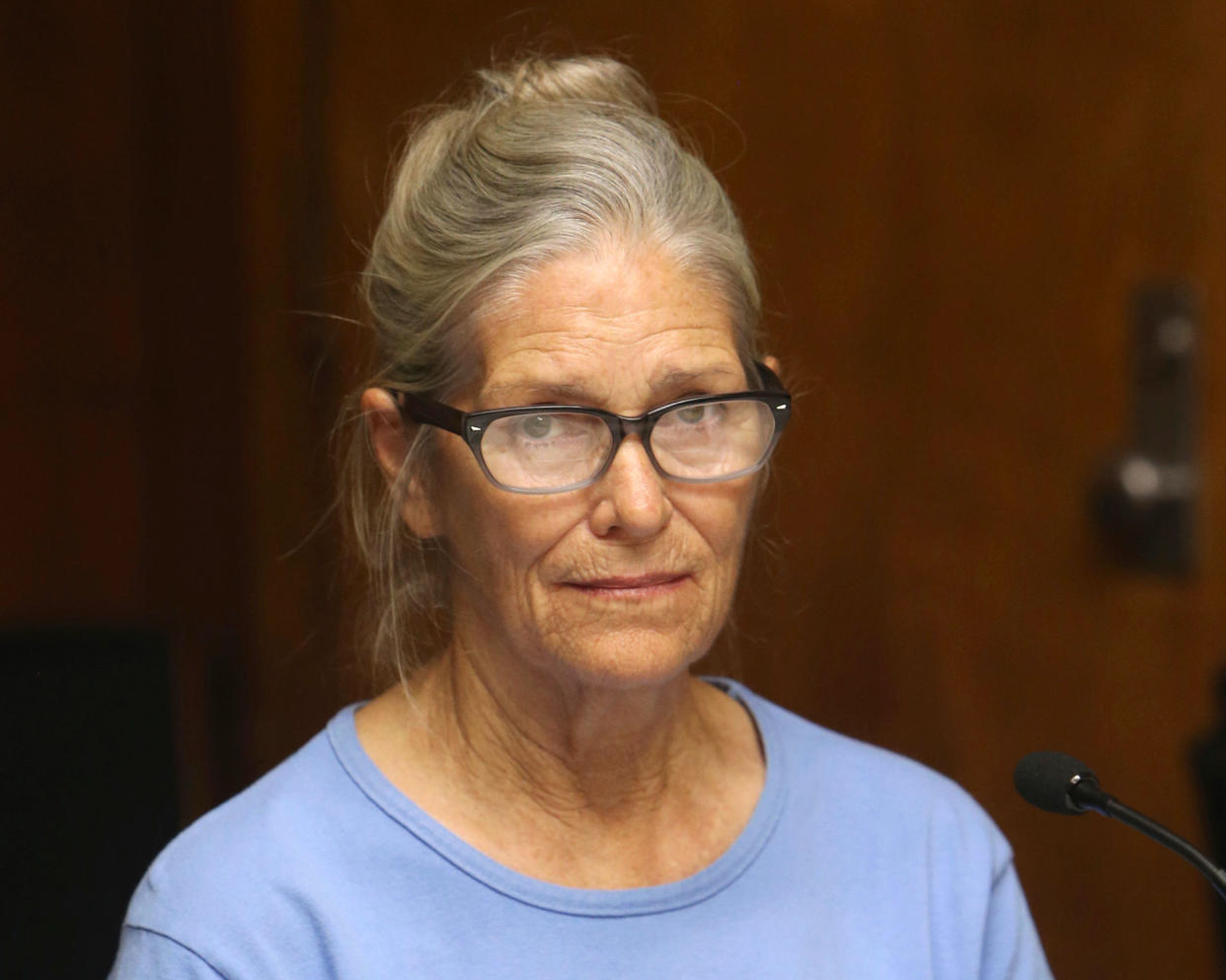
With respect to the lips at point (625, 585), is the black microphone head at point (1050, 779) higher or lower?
lower

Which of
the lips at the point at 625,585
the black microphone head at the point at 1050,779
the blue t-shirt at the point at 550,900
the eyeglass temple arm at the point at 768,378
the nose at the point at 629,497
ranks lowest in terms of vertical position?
the blue t-shirt at the point at 550,900

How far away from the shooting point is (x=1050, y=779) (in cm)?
105

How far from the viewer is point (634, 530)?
3.88ft

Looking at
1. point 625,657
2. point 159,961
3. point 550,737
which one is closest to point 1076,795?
point 625,657

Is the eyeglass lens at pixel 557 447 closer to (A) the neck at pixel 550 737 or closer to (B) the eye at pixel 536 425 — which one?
(B) the eye at pixel 536 425

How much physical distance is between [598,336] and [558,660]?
254 mm

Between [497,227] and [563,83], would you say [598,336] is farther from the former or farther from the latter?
[563,83]

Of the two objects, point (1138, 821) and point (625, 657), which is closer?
point (1138, 821)

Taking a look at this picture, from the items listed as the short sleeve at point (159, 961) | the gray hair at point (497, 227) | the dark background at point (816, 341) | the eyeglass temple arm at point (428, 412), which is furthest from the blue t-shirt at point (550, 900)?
the dark background at point (816, 341)

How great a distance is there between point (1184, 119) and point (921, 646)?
0.76 meters

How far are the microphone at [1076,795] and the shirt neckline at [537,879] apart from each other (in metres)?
0.33

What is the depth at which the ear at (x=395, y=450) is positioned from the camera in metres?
1.31

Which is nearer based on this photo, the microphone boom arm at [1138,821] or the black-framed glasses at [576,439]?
the microphone boom arm at [1138,821]

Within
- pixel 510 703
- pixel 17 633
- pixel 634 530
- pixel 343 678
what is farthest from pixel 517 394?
pixel 343 678
